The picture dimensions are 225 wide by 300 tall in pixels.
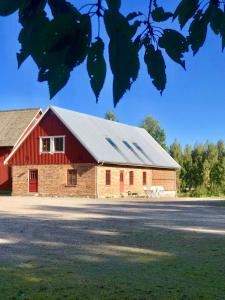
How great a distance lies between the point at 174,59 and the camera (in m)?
1.86

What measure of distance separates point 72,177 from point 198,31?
1446 inches

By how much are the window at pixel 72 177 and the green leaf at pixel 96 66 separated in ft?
120

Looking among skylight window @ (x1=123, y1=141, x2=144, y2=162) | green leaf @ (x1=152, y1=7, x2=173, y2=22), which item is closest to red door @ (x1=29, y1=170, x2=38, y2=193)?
skylight window @ (x1=123, y1=141, x2=144, y2=162)

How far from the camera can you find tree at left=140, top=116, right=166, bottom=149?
3115 inches

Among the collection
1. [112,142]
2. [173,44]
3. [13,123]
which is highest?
[13,123]

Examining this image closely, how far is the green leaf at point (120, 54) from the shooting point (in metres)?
1.68

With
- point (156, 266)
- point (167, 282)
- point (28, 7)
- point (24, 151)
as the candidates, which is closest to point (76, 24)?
point (28, 7)

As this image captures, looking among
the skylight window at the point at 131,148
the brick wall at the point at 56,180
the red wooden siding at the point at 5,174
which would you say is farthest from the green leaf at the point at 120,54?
the red wooden siding at the point at 5,174

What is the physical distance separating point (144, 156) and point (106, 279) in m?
37.6

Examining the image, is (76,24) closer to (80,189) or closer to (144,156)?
(80,189)

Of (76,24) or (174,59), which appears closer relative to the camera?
(76,24)

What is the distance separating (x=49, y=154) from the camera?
39594 millimetres

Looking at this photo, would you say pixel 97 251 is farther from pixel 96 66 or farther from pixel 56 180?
pixel 56 180

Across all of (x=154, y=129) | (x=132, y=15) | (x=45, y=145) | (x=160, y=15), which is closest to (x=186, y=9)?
(x=160, y=15)
